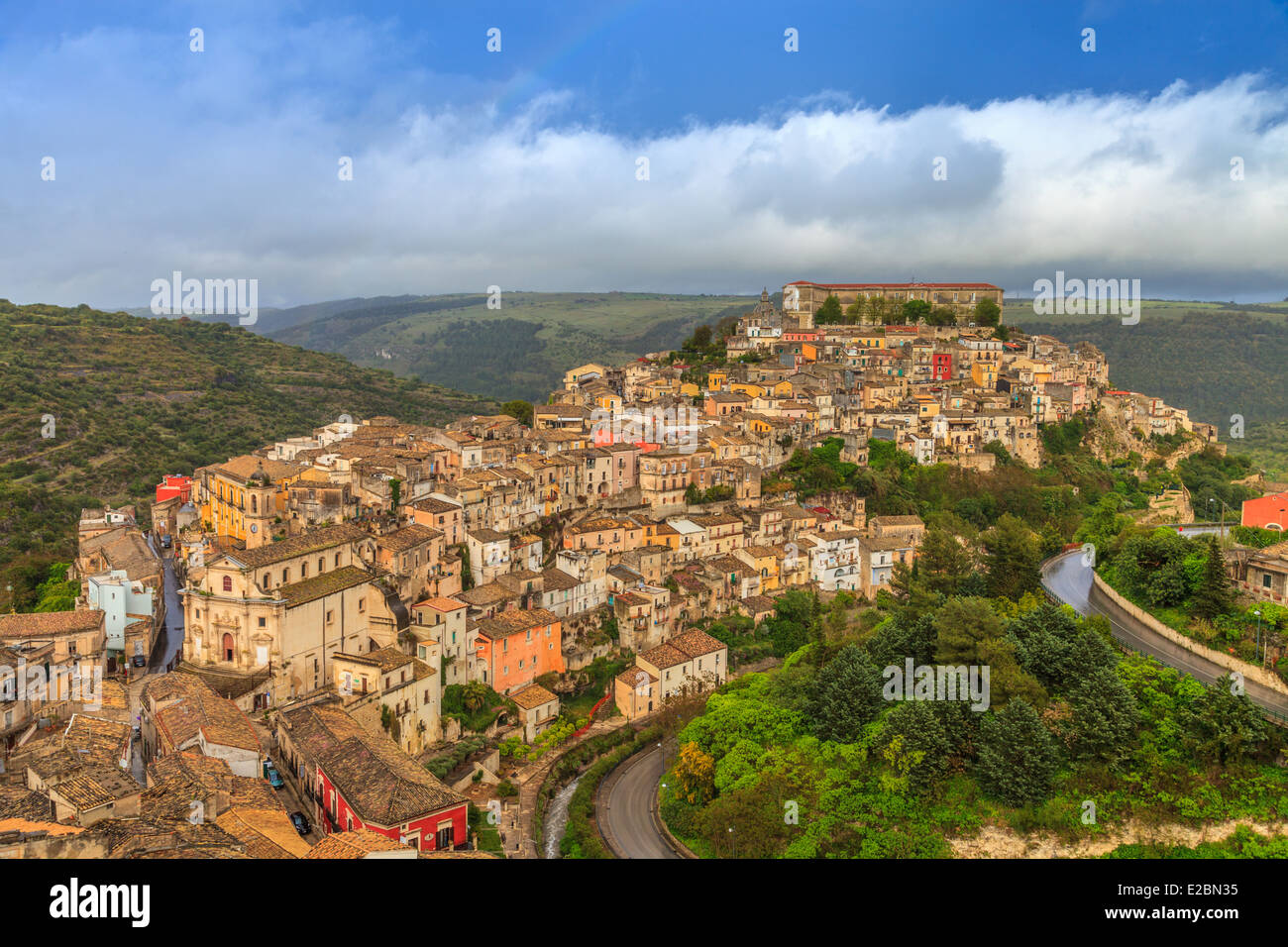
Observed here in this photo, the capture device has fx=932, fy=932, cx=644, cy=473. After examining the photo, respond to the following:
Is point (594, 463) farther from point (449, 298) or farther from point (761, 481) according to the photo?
point (449, 298)

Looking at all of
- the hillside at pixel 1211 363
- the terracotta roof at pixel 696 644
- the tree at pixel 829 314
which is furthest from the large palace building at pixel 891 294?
the terracotta roof at pixel 696 644

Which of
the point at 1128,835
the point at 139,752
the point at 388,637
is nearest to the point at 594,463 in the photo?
the point at 388,637

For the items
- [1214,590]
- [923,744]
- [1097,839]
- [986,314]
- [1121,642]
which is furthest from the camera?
[986,314]

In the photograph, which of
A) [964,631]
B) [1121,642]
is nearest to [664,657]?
[964,631]

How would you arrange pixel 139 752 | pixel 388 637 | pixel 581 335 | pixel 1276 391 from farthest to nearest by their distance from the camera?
1. pixel 581 335
2. pixel 1276 391
3. pixel 388 637
4. pixel 139 752

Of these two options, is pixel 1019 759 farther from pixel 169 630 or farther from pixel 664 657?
pixel 169 630
